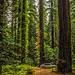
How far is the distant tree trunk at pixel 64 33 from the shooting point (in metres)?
8.02

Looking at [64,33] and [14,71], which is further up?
[64,33]

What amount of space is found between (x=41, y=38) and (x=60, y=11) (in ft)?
39.8

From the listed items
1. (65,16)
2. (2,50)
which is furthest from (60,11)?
(2,50)

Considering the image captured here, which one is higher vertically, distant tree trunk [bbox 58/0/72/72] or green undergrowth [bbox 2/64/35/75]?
distant tree trunk [bbox 58/0/72/72]

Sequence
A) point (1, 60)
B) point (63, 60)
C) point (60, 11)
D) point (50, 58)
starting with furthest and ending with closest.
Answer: point (50, 58) < point (60, 11) < point (63, 60) < point (1, 60)

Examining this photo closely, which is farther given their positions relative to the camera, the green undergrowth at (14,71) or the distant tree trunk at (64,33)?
the green undergrowth at (14,71)

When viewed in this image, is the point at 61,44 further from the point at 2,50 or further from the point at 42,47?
the point at 42,47

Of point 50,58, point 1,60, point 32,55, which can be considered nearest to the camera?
point 1,60

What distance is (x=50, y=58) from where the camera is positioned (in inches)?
875

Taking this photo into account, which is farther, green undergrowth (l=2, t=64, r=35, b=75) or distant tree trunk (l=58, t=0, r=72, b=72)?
Result: green undergrowth (l=2, t=64, r=35, b=75)

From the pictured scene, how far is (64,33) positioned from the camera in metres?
8.15

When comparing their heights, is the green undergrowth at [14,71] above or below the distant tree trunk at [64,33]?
below

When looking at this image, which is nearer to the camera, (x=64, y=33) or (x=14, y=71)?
(x=64, y=33)

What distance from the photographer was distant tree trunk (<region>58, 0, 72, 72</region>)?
8.02m
